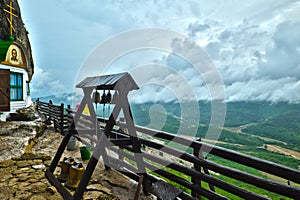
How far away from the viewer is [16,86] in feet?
36.5

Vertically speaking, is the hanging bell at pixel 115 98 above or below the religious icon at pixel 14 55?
below

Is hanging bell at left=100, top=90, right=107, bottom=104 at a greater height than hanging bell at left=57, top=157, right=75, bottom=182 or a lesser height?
greater

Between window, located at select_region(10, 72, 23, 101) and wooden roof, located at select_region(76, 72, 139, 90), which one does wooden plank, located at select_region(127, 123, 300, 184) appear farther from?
window, located at select_region(10, 72, 23, 101)

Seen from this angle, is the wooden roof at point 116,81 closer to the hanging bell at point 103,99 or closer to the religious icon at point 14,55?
the hanging bell at point 103,99

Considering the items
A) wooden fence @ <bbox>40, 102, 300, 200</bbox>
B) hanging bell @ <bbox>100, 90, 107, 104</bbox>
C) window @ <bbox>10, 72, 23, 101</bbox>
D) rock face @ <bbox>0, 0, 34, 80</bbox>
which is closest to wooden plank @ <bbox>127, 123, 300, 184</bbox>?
wooden fence @ <bbox>40, 102, 300, 200</bbox>

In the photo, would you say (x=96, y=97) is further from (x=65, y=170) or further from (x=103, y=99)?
(x=65, y=170)

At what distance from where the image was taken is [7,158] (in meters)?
5.43

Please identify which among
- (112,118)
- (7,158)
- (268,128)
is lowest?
(268,128)

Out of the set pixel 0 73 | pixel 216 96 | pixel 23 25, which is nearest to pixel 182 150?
pixel 216 96

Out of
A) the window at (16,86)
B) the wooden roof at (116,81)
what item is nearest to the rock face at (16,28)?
the window at (16,86)

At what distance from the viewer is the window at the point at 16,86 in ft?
35.5

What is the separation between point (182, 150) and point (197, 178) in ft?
1.53

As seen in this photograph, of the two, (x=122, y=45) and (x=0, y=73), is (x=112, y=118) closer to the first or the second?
(x=122, y=45)

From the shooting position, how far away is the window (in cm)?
1082
